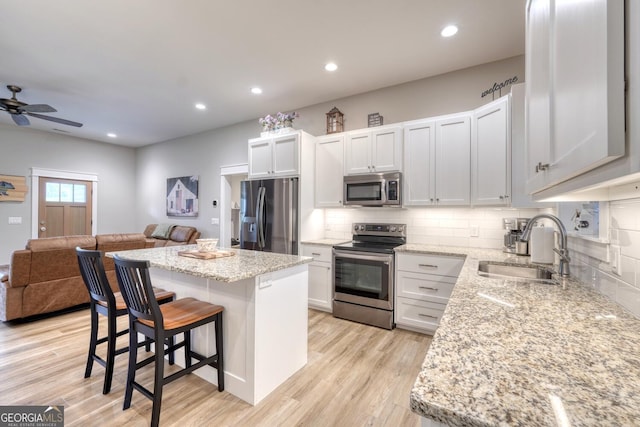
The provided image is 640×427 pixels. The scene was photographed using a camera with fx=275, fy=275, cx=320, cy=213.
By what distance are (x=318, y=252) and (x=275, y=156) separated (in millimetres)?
1473

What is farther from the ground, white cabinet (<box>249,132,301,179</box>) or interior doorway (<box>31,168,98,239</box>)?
white cabinet (<box>249,132,301,179</box>)

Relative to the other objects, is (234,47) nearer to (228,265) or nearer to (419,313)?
(228,265)

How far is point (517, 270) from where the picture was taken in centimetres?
204

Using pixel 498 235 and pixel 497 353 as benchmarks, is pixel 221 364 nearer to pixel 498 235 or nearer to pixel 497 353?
pixel 497 353

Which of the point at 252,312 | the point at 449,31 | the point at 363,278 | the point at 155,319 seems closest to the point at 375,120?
the point at 449,31

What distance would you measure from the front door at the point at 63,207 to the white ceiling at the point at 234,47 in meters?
2.29

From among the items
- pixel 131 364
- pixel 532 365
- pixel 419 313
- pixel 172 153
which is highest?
pixel 172 153

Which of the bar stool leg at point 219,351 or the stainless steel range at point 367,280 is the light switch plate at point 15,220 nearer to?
the bar stool leg at point 219,351

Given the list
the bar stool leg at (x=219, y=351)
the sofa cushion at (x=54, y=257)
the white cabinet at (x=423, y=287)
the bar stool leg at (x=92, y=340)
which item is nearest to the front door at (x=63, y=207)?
the sofa cushion at (x=54, y=257)

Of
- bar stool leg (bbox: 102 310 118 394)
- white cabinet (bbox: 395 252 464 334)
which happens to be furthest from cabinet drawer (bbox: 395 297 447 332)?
bar stool leg (bbox: 102 310 118 394)

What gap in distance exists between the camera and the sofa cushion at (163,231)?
5.81m

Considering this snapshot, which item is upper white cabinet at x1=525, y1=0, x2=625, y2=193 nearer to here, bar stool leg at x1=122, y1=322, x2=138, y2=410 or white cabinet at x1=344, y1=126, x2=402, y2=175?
white cabinet at x1=344, y1=126, x2=402, y2=175

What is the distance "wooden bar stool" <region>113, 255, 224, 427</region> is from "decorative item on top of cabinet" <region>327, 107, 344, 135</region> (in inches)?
109

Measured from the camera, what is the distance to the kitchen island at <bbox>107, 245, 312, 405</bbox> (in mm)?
1806
